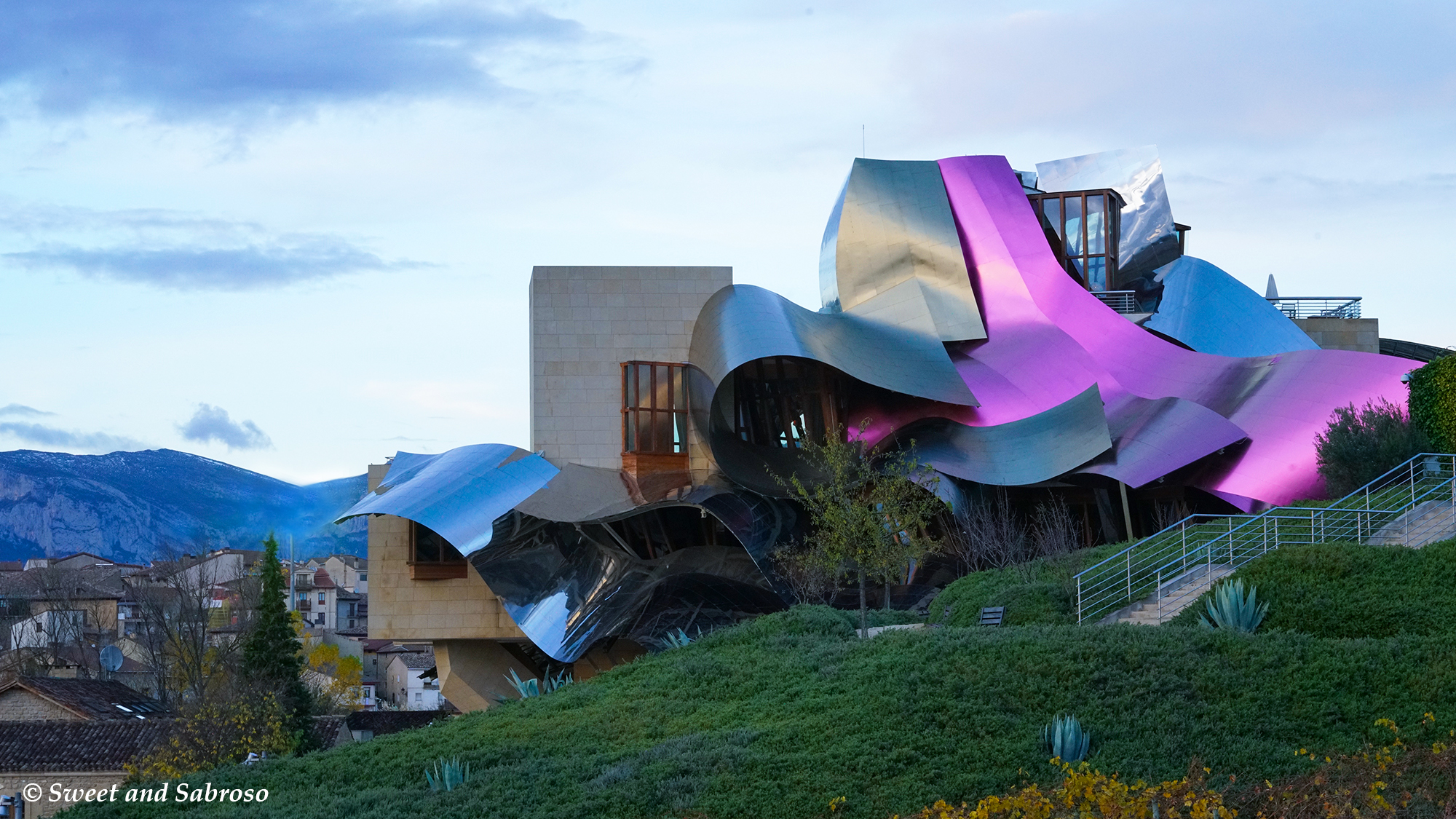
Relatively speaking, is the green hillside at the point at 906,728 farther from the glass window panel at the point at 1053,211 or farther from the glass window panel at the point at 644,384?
the glass window panel at the point at 1053,211

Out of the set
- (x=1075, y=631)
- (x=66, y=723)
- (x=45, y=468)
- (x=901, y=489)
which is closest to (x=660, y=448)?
(x=901, y=489)

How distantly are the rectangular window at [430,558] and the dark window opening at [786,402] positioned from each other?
6.91 metres

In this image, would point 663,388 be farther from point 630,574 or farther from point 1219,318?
point 1219,318

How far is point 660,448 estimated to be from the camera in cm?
3391

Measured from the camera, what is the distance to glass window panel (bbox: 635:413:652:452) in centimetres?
3384

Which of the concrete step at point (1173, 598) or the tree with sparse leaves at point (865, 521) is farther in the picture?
the tree with sparse leaves at point (865, 521)

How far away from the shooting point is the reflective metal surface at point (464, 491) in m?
29.7

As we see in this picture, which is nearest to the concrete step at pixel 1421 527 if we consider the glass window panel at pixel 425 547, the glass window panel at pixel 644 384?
the glass window panel at pixel 644 384

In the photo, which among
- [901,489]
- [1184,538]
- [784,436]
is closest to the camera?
[1184,538]

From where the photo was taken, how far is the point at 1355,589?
1852 cm

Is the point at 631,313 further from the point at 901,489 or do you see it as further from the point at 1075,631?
the point at 1075,631

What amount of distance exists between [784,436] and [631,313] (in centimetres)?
451

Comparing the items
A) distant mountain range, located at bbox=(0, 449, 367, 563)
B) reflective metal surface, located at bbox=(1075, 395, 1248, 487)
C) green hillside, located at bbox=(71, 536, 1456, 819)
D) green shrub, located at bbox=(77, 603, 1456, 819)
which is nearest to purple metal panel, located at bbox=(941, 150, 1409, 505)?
reflective metal surface, located at bbox=(1075, 395, 1248, 487)

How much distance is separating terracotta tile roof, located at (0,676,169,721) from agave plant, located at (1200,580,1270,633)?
83.4ft
